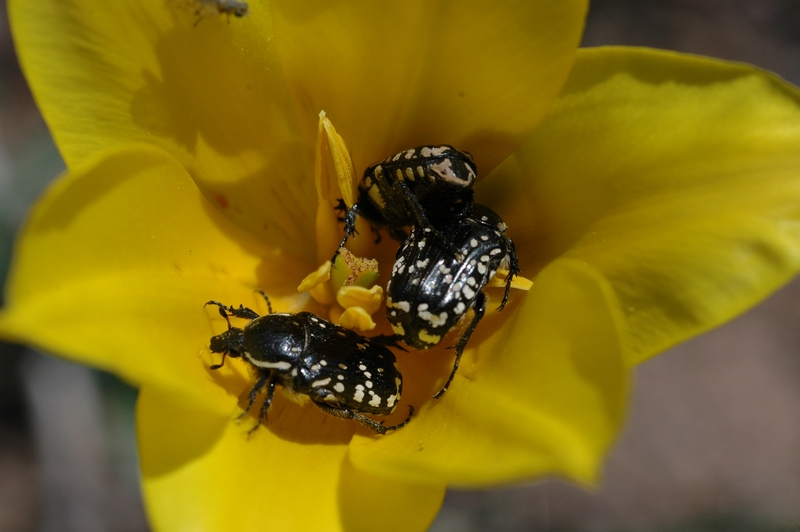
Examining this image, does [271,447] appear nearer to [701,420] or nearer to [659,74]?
[659,74]

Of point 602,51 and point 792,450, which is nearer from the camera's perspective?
point 602,51

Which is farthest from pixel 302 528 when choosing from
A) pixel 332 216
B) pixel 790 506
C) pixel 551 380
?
Result: pixel 790 506

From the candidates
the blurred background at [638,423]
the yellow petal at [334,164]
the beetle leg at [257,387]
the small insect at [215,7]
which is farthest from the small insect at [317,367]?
the blurred background at [638,423]

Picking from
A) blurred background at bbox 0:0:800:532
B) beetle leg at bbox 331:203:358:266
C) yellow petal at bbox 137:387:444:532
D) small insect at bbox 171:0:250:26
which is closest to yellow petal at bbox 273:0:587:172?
small insect at bbox 171:0:250:26

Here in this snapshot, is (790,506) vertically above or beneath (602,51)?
beneath

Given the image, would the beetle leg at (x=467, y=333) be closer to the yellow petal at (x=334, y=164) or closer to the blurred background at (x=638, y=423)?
the yellow petal at (x=334, y=164)
